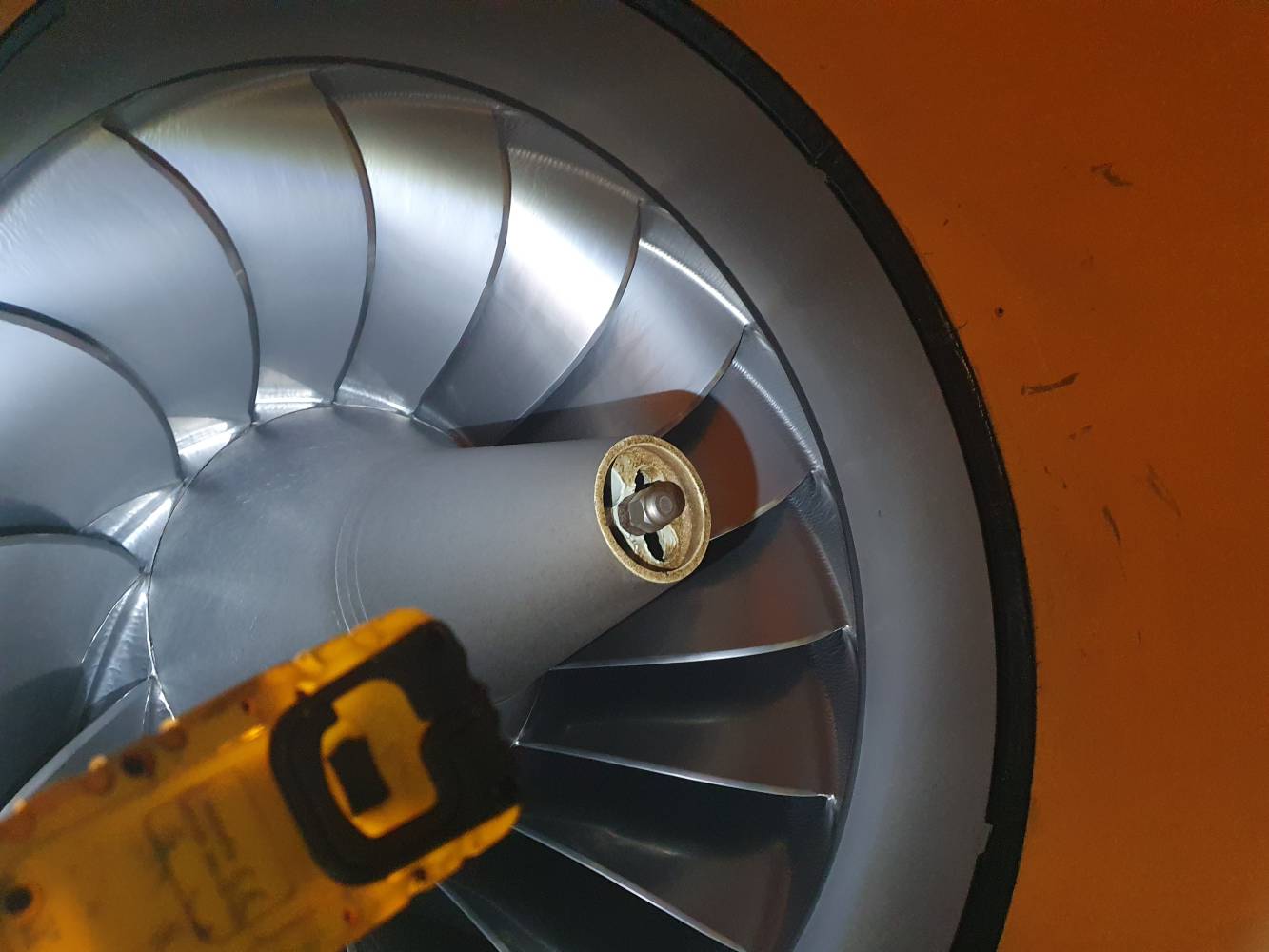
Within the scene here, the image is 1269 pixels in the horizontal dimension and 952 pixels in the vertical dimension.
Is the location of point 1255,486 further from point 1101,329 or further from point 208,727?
point 208,727

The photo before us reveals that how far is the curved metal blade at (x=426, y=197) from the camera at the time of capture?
2.76ft

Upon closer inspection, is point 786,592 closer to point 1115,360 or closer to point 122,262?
point 1115,360

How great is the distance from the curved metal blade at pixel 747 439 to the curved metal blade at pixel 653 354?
0.04m

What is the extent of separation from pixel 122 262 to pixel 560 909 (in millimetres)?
805

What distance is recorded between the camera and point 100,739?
0.76 m

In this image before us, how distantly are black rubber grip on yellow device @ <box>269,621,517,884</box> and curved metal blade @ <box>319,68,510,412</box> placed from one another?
46cm

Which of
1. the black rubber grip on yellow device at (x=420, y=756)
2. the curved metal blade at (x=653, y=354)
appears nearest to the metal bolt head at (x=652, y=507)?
the black rubber grip on yellow device at (x=420, y=756)

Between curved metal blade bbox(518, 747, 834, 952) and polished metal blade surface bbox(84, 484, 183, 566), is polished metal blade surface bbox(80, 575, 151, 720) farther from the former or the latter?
curved metal blade bbox(518, 747, 834, 952)

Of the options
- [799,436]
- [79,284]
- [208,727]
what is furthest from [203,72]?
[799,436]

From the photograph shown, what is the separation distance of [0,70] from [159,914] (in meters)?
0.63

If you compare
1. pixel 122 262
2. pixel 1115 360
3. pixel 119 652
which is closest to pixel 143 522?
pixel 119 652

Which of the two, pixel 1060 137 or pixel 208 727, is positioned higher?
pixel 1060 137

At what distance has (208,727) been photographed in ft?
1.67

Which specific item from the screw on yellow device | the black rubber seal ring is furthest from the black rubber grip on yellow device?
the black rubber seal ring
